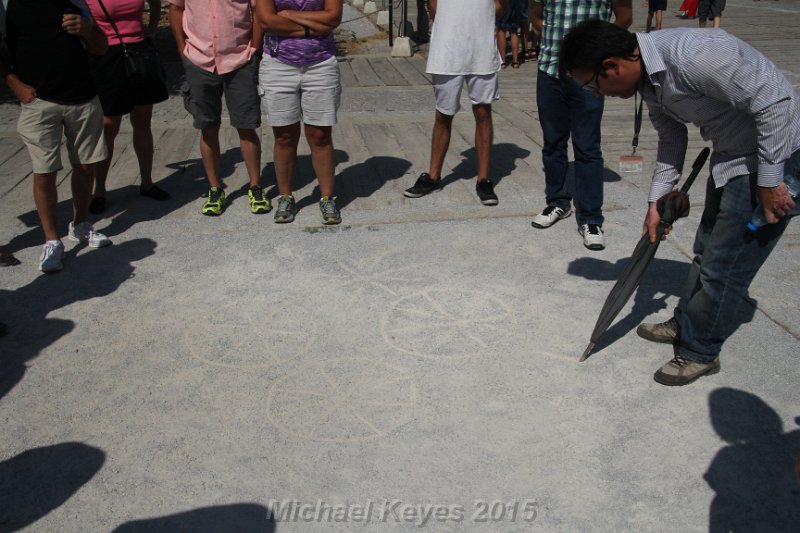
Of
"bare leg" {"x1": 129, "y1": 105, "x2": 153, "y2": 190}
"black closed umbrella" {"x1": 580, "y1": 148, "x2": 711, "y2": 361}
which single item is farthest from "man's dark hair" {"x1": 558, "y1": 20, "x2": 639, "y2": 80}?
"bare leg" {"x1": 129, "y1": 105, "x2": 153, "y2": 190}

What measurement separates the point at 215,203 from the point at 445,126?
1811 millimetres

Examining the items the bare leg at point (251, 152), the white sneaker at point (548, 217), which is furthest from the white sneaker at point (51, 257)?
the white sneaker at point (548, 217)

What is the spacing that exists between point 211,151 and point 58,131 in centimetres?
110

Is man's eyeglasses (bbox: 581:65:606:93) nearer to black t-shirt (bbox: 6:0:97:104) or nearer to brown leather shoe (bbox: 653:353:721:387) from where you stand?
brown leather shoe (bbox: 653:353:721:387)

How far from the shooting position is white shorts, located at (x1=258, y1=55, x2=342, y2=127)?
4551 mm

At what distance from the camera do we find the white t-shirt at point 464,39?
4.83 metres

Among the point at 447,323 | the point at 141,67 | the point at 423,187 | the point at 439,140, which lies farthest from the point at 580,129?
the point at 141,67

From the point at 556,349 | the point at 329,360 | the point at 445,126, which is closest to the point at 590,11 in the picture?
the point at 445,126

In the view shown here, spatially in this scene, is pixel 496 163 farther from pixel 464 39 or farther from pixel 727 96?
pixel 727 96

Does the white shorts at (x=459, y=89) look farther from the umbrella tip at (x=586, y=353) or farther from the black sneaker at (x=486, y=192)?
the umbrella tip at (x=586, y=353)

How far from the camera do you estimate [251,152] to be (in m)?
5.06

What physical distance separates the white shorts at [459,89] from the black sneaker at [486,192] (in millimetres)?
574

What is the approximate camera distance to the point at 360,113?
7730 mm

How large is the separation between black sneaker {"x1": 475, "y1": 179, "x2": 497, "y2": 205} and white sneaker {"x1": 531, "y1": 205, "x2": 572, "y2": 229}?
17.1 inches
